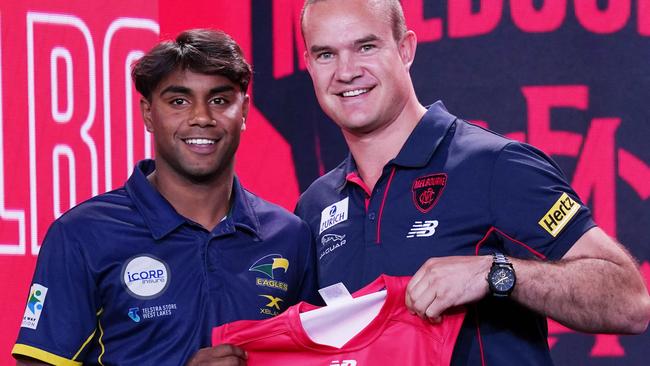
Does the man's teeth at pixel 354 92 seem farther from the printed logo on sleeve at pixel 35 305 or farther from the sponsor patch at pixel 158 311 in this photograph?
the printed logo on sleeve at pixel 35 305

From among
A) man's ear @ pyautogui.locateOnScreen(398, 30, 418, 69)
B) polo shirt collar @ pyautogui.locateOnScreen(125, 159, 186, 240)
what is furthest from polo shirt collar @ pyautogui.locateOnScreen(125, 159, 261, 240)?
man's ear @ pyautogui.locateOnScreen(398, 30, 418, 69)

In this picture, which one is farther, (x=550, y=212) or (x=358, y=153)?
(x=358, y=153)

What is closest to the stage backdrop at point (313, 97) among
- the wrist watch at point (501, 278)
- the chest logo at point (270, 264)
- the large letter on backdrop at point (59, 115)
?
the large letter on backdrop at point (59, 115)

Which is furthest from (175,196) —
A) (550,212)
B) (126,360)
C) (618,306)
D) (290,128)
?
(290,128)

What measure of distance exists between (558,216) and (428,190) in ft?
0.87

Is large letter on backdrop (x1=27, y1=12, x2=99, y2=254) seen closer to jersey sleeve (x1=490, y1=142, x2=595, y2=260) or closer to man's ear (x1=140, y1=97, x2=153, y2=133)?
man's ear (x1=140, y1=97, x2=153, y2=133)

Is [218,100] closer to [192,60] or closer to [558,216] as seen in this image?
[192,60]

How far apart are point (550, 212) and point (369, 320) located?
0.41 m

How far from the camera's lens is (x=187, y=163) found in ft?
7.00

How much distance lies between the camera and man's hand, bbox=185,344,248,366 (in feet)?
6.26

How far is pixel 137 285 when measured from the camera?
2.05m

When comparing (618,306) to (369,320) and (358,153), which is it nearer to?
(369,320)

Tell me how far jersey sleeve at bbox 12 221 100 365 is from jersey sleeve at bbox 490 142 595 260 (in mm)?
829

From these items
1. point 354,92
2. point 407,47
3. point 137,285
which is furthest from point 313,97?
point 137,285
